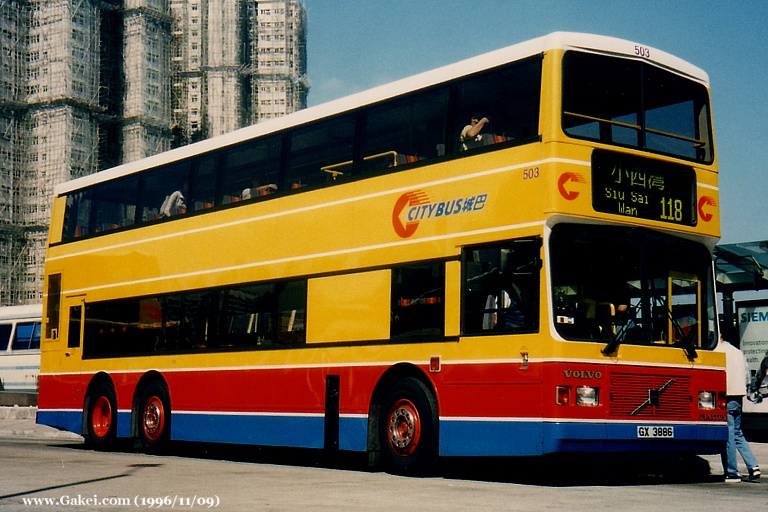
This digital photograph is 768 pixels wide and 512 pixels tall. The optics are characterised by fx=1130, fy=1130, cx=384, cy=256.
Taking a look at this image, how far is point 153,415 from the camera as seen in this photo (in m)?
17.1

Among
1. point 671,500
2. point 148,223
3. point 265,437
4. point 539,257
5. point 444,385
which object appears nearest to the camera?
point 671,500

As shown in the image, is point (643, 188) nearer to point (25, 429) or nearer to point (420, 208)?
point (420, 208)

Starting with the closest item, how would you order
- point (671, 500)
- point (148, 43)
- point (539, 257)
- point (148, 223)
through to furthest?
point (671, 500), point (539, 257), point (148, 223), point (148, 43)

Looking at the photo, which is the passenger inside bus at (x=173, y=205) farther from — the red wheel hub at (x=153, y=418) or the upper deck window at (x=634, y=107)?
the upper deck window at (x=634, y=107)

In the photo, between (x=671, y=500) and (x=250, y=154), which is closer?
(x=671, y=500)

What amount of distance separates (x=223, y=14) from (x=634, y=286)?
99.1 m

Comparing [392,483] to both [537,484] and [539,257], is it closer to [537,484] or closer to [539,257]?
[537,484]

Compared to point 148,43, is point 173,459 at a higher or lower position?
lower

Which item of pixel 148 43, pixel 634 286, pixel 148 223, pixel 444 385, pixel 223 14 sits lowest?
pixel 444 385

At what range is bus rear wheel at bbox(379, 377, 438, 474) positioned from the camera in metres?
12.2

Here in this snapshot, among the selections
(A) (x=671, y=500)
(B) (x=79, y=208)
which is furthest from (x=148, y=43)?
(A) (x=671, y=500)

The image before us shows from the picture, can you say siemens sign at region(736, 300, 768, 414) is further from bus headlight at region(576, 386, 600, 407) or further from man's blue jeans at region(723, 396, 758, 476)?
bus headlight at region(576, 386, 600, 407)

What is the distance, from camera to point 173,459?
51.3 feet

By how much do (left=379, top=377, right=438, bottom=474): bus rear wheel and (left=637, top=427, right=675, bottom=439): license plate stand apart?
220 cm
